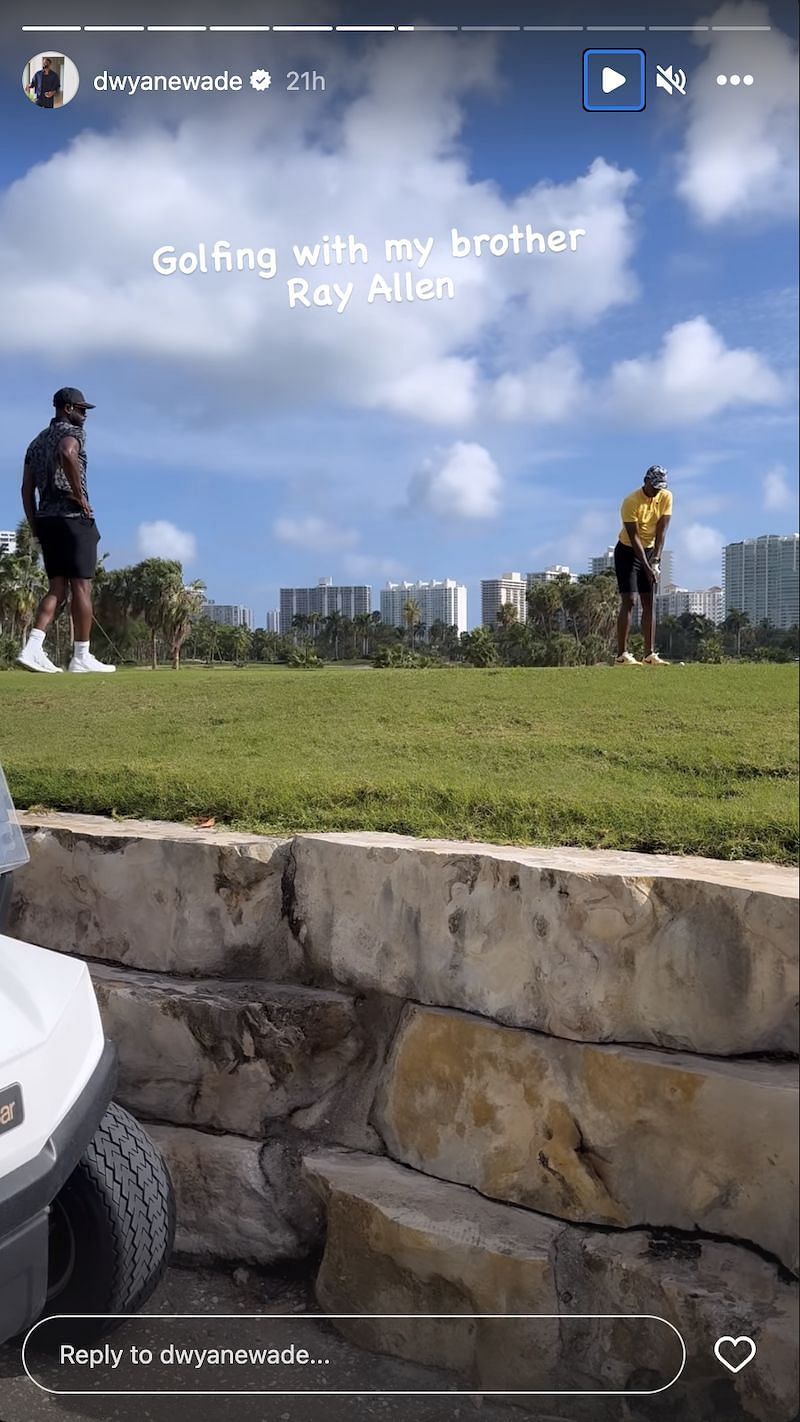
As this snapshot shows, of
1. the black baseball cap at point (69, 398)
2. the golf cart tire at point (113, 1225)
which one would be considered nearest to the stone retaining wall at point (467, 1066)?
the golf cart tire at point (113, 1225)

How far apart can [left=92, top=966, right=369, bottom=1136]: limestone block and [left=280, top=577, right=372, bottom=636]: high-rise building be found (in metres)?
1.01

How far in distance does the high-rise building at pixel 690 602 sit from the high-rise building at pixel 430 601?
53 cm

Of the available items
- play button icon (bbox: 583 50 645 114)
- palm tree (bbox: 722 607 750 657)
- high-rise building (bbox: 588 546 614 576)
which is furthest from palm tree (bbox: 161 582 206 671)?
play button icon (bbox: 583 50 645 114)

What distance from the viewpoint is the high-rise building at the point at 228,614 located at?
306cm

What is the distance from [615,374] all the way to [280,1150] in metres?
2.12

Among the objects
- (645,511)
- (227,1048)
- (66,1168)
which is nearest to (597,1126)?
(227,1048)

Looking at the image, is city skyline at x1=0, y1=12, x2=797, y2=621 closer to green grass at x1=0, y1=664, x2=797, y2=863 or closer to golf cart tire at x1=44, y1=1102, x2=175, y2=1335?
green grass at x1=0, y1=664, x2=797, y2=863

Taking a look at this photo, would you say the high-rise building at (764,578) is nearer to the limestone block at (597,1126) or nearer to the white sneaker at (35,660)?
the limestone block at (597,1126)

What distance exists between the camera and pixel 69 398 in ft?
9.68

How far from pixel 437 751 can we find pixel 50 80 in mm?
1921

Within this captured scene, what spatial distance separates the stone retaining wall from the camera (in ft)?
7.18

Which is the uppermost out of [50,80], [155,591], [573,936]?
[50,80]

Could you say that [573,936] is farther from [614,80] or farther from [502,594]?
[614,80]

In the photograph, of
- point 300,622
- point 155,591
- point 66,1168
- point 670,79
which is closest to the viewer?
point 66,1168
